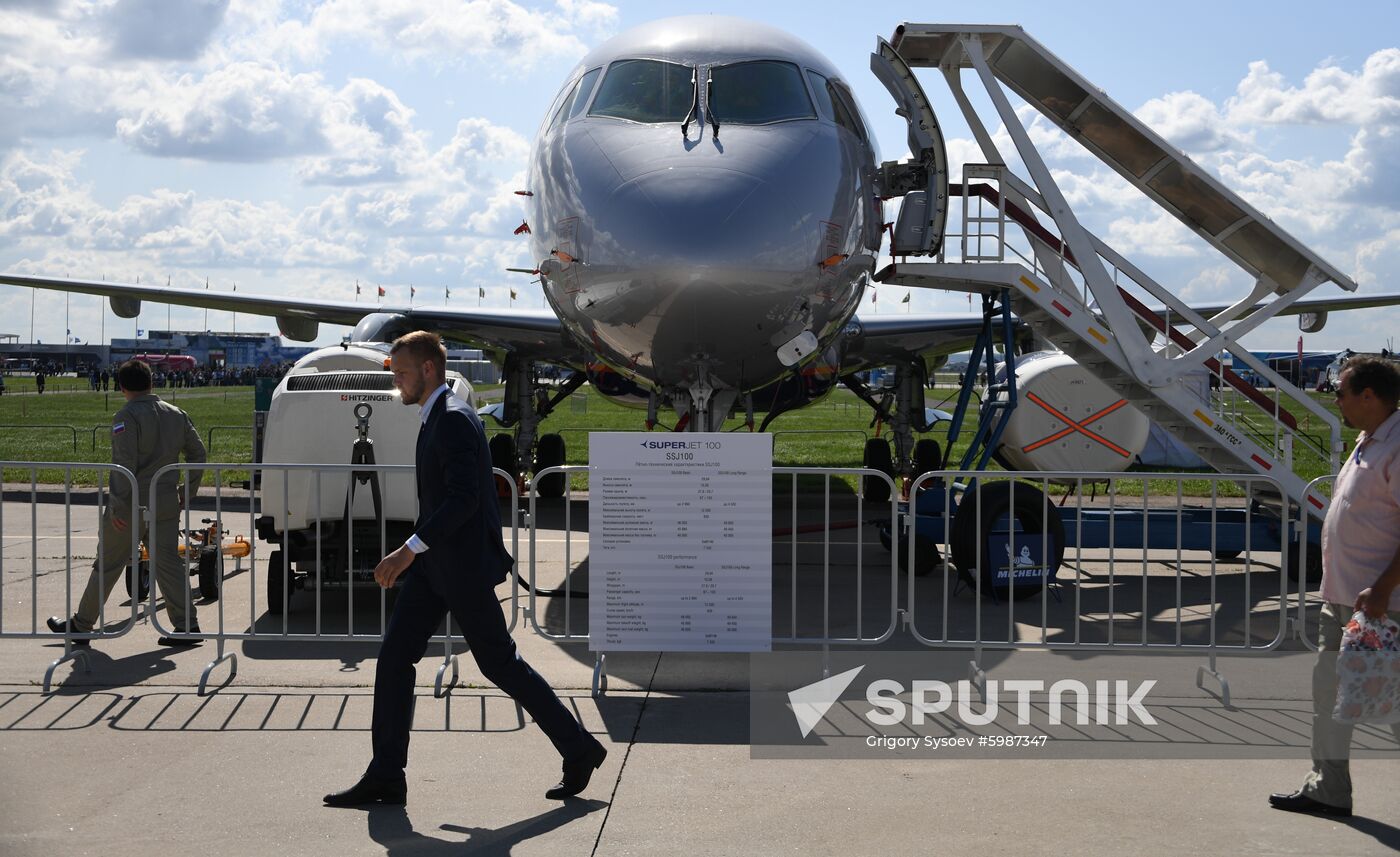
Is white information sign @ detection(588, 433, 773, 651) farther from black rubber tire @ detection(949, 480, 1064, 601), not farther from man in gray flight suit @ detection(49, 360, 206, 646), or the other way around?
black rubber tire @ detection(949, 480, 1064, 601)

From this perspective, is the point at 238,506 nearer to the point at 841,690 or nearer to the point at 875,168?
the point at 875,168

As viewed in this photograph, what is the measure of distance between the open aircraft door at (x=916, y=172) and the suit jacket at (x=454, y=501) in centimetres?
631

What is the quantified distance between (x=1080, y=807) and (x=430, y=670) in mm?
3894

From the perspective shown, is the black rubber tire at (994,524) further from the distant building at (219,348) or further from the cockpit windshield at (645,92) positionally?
the distant building at (219,348)

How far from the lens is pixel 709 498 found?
23.8 ft

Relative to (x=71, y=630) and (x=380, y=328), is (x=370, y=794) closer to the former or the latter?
(x=71, y=630)

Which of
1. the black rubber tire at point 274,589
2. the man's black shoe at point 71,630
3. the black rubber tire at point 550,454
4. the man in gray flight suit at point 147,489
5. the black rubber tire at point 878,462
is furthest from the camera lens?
the black rubber tire at point 878,462

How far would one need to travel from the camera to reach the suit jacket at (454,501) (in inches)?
207

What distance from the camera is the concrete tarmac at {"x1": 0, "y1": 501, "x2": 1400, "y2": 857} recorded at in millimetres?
4836

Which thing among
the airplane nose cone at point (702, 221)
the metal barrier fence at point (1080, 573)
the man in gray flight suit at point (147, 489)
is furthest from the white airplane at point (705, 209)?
the man in gray flight suit at point (147, 489)

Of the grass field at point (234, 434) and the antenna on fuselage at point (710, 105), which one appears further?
the grass field at point (234, 434)

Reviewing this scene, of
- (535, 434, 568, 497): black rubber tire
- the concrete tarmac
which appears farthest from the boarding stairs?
(535, 434, 568, 497): black rubber tire

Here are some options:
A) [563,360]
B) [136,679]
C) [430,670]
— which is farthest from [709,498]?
[563,360]

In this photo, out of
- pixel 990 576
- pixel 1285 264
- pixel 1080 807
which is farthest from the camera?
pixel 1285 264
